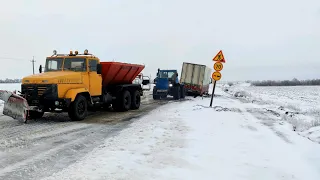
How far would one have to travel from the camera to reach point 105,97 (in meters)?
13.8

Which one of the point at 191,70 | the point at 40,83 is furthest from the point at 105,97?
the point at 191,70

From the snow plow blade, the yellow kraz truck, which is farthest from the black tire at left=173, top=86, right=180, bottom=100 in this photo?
the snow plow blade

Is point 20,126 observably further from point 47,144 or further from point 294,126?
point 294,126

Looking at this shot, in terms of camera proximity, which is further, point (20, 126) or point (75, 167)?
point (20, 126)

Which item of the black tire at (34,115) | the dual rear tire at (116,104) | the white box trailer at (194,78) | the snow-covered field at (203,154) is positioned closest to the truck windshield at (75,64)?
the dual rear tire at (116,104)

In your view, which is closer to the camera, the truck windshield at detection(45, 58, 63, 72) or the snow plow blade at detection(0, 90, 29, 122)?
the snow plow blade at detection(0, 90, 29, 122)

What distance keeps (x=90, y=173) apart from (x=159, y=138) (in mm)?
2978

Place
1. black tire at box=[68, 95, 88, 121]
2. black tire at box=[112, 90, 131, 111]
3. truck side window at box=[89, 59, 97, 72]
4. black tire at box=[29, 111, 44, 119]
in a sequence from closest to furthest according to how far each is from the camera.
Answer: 1. black tire at box=[68, 95, 88, 121]
2. black tire at box=[29, 111, 44, 119]
3. truck side window at box=[89, 59, 97, 72]
4. black tire at box=[112, 90, 131, 111]

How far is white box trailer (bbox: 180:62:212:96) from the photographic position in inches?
1090

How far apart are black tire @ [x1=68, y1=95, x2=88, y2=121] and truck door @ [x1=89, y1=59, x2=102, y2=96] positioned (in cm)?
85

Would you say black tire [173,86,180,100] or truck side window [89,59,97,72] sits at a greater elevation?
truck side window [89,59,97,72]

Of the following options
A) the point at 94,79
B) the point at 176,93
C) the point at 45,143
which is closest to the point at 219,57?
the point at 94,79

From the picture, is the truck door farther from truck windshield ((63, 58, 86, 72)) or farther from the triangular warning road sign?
the triangular warning road sign

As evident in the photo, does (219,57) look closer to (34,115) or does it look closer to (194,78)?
(34,115)
